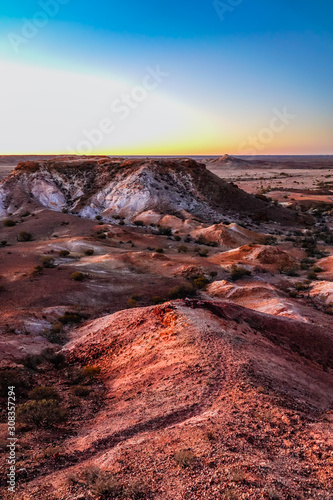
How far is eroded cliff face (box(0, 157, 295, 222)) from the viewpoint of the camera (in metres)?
48.9

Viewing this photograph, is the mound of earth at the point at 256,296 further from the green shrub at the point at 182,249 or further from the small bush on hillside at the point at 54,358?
the small bush on hillside at the point at 54,358

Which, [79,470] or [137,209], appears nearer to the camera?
[79,470]

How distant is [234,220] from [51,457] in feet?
142

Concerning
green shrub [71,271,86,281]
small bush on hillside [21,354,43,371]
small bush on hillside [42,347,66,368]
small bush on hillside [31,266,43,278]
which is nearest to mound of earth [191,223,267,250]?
green shrub [71,271,86,281]

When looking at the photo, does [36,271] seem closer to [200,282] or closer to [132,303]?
[132,303]

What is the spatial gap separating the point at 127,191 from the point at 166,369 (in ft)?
136

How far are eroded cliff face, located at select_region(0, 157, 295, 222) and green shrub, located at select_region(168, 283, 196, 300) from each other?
24.3m

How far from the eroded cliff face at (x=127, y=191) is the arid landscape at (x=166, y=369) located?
1385 cm

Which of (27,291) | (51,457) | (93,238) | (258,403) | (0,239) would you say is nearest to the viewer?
(51,457)

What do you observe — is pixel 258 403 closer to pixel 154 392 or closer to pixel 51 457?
pixel 154 392

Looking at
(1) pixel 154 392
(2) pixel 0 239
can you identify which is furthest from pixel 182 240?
(1) pixel 154 392

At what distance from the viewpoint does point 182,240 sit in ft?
125

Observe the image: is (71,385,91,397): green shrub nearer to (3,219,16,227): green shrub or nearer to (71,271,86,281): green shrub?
(71,271,86,281): green shrub

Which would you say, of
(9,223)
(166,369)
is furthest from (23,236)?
(166,369)
